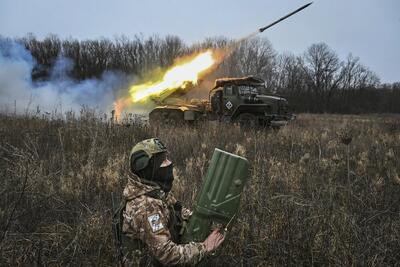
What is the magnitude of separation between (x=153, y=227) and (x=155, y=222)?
0.11 feet

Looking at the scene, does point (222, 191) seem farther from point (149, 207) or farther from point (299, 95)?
point (299, 95)

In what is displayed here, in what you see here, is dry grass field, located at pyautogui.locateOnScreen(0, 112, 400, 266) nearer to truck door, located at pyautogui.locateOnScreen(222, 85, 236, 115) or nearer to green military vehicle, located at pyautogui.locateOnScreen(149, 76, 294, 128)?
green military vehicle, located at pyautogui.locateOnScreen(149, 76, 294, 128)

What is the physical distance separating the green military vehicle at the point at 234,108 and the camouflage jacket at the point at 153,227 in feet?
51.3

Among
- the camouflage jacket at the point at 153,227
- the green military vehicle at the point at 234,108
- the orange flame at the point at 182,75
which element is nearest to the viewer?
the camouflage jacket at the point at 153,227

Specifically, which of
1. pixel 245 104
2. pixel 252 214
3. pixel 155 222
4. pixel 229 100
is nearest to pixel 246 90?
pixel 245 104

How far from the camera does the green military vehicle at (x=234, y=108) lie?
19266 mm

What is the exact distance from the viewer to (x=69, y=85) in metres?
27.0

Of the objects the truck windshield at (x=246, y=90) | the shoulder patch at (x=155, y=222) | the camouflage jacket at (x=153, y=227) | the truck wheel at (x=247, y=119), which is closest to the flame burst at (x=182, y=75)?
the truck windshield at (x=246, y=90)

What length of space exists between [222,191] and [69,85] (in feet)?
82.1

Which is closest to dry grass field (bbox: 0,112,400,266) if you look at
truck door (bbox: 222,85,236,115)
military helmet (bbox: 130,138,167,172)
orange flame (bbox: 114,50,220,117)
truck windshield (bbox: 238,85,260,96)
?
military helmet (bbox: 130,138,167,172)

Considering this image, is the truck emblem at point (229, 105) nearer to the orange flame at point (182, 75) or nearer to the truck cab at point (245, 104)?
the truck cab at point (245, 104)

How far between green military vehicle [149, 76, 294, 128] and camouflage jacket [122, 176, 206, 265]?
1564 cm

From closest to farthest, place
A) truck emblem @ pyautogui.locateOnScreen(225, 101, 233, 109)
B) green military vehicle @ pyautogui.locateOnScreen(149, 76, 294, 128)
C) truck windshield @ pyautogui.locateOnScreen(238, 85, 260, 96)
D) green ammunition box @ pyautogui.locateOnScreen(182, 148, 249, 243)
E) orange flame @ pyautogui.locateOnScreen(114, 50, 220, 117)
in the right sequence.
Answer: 1. green ammunition box @ pyautogui.locateOnScreen(182, 148, 249, 243)
2. green military vehicle @ pyautogui.locateOnScreen(149, 76, 294, 128)
3. truck emblem @ pyautogui.locateOnScreen(225, 101, 233, 109)
4. truck windshield @ pyautogui.locateOnScreen(238, 85, 260, 96)
5. orange flame @ pyautogui.locateOnScreen(114, 50, 220, 117)

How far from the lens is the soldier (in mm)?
3197
